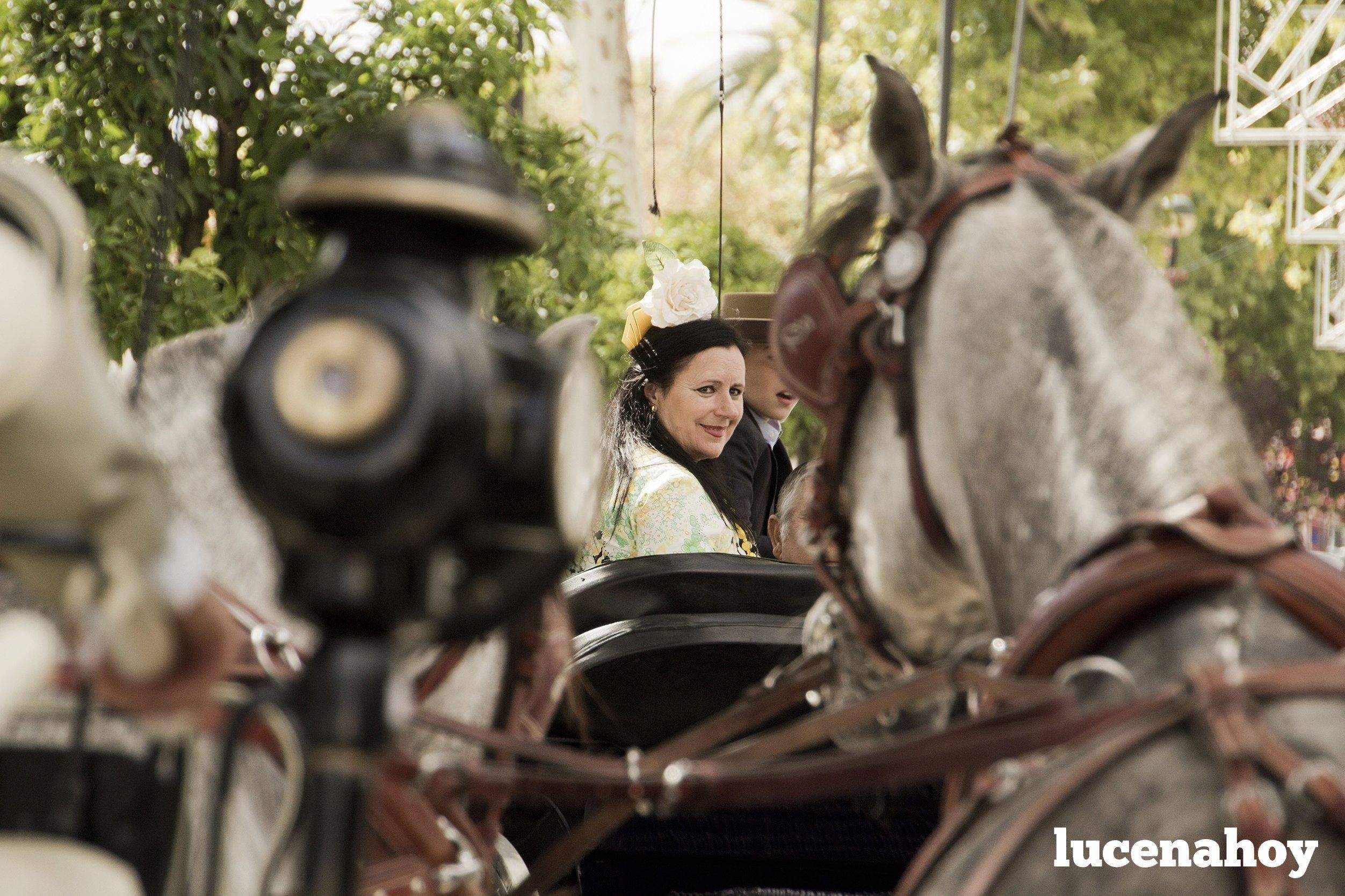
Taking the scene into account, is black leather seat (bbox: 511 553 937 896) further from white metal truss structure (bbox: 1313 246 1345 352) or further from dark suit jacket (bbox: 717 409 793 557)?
white metal truss structure (bbox: 1313 246 1345 352)

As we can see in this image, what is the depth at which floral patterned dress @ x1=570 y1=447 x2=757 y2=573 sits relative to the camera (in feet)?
11.6

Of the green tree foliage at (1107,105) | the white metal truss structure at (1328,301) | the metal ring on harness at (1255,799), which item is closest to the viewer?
the metal ring on harness at (1255,799)

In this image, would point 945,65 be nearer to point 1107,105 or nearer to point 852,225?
point 852,225

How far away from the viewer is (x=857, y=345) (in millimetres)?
2049

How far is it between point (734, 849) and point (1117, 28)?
35.2 ft

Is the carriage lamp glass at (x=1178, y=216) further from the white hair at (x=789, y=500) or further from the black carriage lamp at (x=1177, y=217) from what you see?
the white hair at (x=789, y=500)

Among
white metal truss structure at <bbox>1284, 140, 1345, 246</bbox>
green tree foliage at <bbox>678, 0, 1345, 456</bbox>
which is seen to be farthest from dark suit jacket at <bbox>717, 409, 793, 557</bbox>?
white metal truss structure at <bbox>1284, 140, 1345, 246</bbox>

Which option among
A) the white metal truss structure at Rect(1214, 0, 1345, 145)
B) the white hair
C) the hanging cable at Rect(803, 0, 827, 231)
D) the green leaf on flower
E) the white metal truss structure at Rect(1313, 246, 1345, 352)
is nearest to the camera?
the hanging cable at Rect(803, 0, 827, 231)

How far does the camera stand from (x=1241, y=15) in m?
12.9

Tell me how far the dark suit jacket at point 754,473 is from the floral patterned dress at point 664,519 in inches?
22.0

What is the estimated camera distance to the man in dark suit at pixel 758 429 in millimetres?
4453

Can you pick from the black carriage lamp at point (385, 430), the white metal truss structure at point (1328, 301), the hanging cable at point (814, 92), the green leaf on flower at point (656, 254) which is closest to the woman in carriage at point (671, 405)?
the hanging cable at point (814, 92)

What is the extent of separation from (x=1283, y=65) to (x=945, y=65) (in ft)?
33.4

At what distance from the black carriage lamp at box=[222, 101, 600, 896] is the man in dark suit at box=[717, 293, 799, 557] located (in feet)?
10.8
